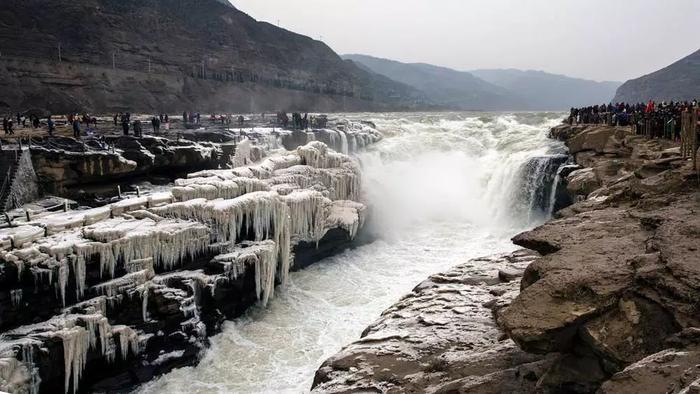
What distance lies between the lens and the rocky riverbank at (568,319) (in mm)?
4238

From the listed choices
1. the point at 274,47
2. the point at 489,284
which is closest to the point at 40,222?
the point at 489,284

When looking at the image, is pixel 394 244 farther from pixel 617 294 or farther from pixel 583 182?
pixel 617 294

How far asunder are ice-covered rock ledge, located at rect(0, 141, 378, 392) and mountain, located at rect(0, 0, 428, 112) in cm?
3437

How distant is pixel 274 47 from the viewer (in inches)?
3440

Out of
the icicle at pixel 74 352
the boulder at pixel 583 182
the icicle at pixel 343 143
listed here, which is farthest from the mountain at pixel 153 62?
the boulder at pixel 583 182

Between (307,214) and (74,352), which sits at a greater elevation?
(307,214)

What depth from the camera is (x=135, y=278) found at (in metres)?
10.6

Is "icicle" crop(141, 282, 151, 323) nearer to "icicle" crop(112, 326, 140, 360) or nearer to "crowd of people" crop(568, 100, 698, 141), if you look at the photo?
"icicle" crop(112, 326, 140, 360)

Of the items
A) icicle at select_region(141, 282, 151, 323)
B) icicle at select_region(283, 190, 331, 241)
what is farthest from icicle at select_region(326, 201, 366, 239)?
icicle at select_region(141, 282, 151, 323)

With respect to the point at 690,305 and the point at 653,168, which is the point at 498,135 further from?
the point at 690,305

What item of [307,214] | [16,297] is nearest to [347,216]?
[307,214]

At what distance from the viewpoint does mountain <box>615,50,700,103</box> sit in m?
85.3

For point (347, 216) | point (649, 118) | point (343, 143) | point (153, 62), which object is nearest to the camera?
point (649, 118)

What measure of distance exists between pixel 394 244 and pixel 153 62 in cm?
5088
